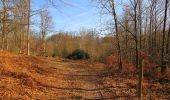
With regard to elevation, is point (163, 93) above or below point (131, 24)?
below

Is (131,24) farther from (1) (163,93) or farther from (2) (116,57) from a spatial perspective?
(1) (163,93)

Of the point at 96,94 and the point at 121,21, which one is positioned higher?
the point at 121,21

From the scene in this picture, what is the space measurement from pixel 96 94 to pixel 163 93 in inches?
145

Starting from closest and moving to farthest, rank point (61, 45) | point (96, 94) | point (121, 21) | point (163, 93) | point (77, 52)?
point (96, 94)
point (163, 93)
point (121, 21)
point (77, 52)
point (61, 45)

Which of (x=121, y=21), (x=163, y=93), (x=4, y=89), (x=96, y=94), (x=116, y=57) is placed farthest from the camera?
(x=116, y=57)

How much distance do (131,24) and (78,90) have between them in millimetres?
14193

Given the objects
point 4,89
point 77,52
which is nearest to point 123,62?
point 4,89

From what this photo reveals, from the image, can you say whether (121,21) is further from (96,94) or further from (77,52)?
(77,52)

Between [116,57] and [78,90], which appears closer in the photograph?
[78,90]

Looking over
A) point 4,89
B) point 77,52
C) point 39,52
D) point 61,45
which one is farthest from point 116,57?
point 61,45

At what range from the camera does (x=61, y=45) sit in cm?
6638

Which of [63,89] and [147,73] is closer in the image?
[63,89]

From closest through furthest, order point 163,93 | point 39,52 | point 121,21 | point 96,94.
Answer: point 96,94 → point 163,93 → point 121,21 → point 39,52

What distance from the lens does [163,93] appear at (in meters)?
15.3
